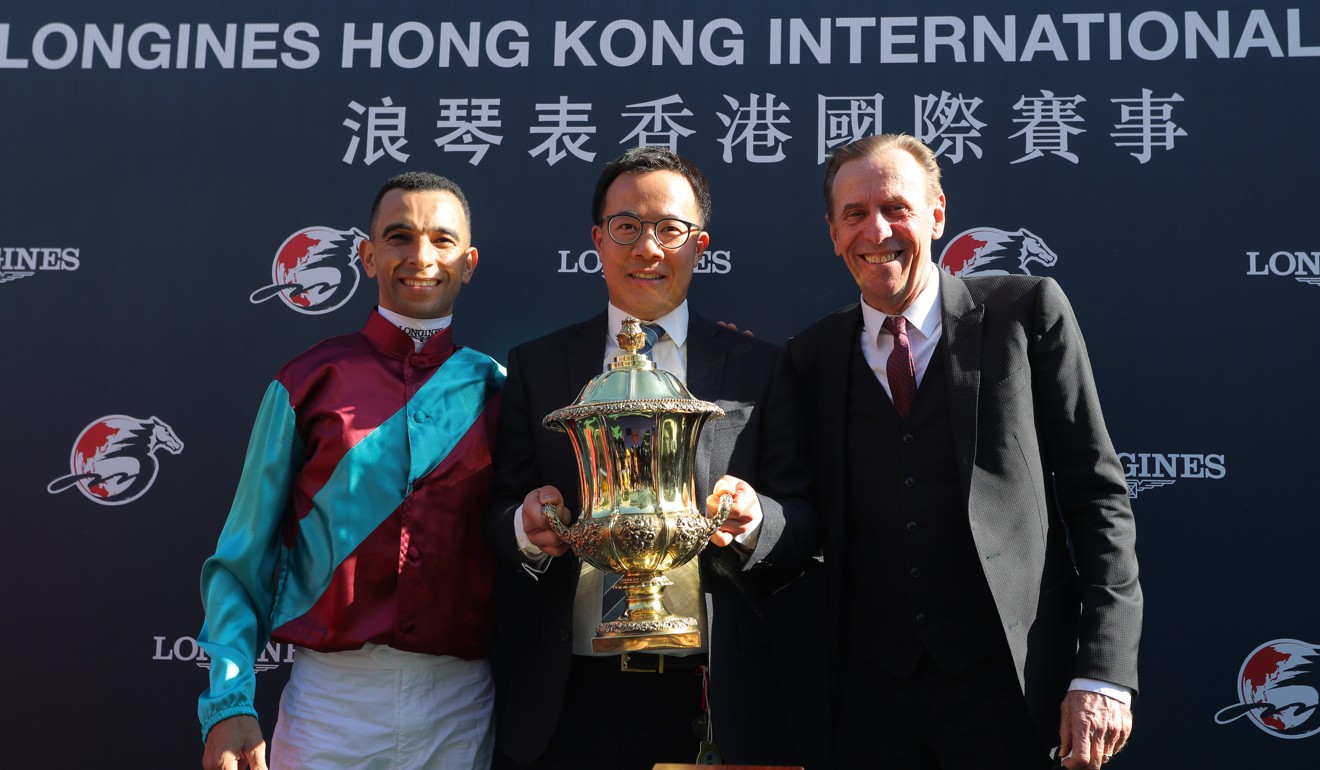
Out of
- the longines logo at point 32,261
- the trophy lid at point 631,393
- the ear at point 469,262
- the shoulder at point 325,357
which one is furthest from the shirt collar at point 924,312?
the longines logo at point 32,261

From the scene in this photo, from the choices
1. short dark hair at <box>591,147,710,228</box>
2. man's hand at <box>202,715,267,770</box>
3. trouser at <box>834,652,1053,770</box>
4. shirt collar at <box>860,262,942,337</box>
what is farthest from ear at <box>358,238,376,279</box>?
trouser at <box>834,652,1053,770</box>

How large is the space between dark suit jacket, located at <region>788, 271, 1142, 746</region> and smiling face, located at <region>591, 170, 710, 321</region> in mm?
435

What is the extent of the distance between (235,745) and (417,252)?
47.9 inches

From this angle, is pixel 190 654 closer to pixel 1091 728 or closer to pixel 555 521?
pixel 555 521

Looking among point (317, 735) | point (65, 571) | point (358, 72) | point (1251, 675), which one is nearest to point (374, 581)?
point (317, 735)

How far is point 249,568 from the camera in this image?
2721 millimetres

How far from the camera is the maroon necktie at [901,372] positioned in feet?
8.71

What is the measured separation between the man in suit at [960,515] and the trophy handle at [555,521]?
0.63 meters

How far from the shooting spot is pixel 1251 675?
3195mm

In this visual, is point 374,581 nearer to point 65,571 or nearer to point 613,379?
point 613,379

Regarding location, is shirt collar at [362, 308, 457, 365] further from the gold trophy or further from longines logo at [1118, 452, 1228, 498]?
longines logo at [1118, 452, 1228, 498]

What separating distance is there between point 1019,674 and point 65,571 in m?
2.64

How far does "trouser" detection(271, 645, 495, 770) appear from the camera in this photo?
8.75 ft

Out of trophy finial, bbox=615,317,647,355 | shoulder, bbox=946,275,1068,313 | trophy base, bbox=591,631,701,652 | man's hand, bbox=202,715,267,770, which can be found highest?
shoulder, bbox=946,275,1068,313
